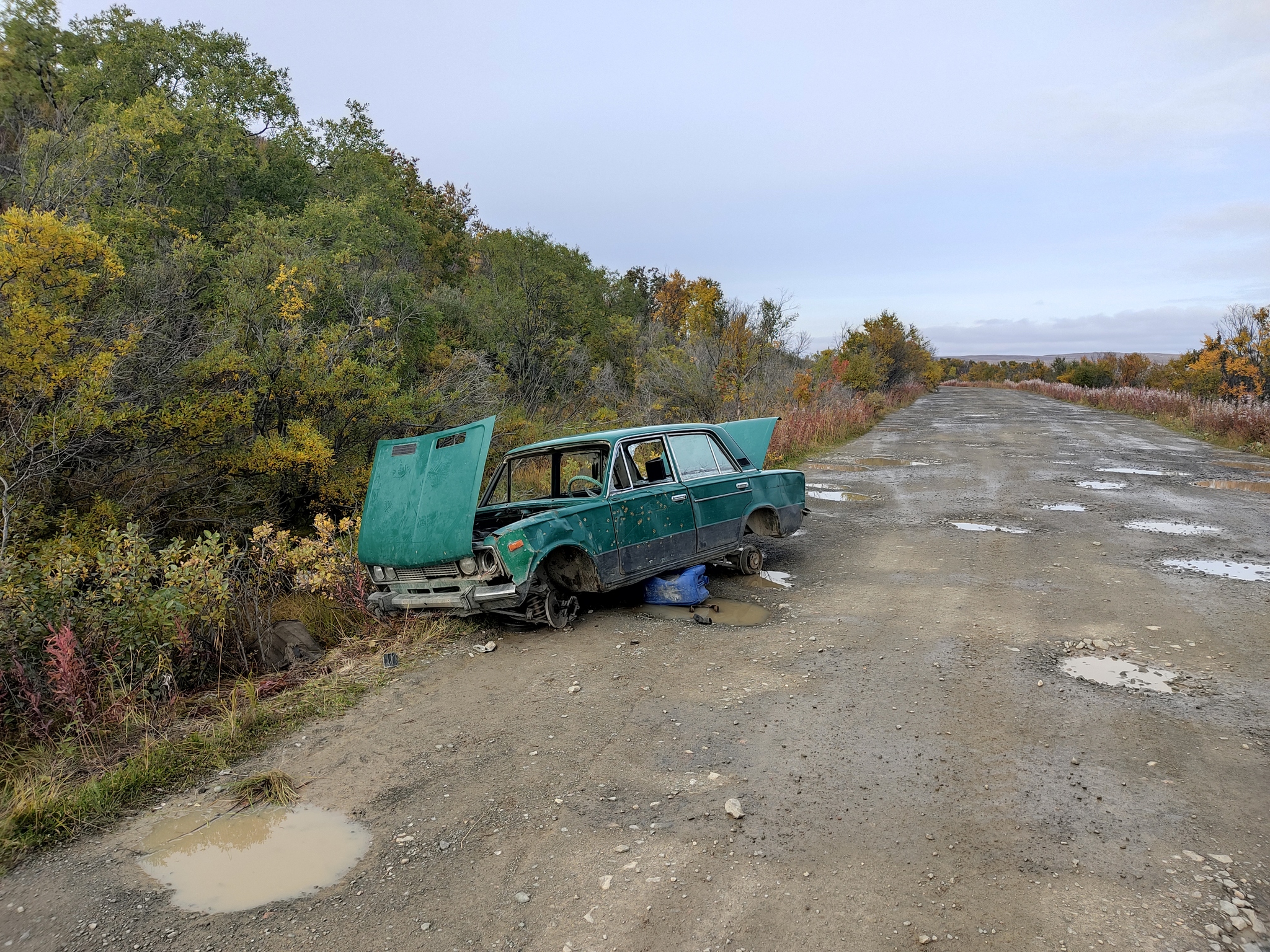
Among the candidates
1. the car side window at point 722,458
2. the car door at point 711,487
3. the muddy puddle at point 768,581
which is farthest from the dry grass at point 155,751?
the car side window at point 722,458

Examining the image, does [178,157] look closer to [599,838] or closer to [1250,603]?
[599,838]

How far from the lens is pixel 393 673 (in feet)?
18.6

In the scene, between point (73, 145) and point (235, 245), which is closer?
point (73, 145)

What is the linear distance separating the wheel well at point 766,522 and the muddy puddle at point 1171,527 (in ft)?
16.0

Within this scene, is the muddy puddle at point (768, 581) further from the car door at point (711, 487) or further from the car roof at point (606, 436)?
the car roof at point (606, 436)

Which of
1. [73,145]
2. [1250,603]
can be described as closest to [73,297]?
[73,145]

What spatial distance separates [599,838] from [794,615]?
3.52 meters

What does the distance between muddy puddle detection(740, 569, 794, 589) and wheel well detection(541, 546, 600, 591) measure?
6.28ft

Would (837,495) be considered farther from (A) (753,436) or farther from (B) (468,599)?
(B) (468,599)

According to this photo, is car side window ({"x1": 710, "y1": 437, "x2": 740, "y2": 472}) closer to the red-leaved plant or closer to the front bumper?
the front bumper

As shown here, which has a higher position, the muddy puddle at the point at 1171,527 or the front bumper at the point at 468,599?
the front bumper at the point at 468,599

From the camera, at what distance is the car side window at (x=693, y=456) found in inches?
289

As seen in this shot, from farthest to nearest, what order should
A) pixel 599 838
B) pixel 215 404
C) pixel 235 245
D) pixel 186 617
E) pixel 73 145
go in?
pixel 235 245 → pixel 73 145 → pixel 215 404 → pixel 186 617 → pixel 599 838

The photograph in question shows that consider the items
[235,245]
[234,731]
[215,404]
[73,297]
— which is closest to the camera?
[234,731]
